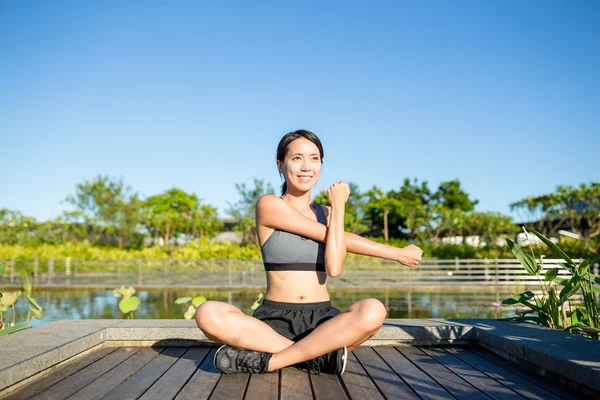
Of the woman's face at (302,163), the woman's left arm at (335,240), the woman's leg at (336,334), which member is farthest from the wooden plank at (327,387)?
the woman's face at (302,163)

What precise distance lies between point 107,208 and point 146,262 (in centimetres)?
1015

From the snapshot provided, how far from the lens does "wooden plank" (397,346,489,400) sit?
2111 millimetres

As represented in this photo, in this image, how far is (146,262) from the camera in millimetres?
16234

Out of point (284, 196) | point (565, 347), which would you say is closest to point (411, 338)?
point (565, 347)

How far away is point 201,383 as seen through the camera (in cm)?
233

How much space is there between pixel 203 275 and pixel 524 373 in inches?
542

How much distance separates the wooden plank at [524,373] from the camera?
2109mm

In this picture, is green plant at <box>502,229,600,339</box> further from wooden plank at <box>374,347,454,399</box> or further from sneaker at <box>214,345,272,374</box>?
sneaker at <box>214,345,272,374</box>

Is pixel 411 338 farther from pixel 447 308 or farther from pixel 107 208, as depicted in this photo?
pixel 107 208

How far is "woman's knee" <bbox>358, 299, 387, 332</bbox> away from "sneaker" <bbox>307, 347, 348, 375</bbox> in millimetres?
158

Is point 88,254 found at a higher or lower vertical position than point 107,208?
lower

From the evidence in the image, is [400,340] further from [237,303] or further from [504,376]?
[237,303]

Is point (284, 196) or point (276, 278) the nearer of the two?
point (276, 278)

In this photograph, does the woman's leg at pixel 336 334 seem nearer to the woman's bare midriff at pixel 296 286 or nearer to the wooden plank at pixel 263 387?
the wooden plank at pixel 263 387
